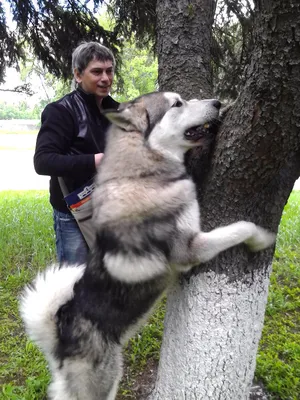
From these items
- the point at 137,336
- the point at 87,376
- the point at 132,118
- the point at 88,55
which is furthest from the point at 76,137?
the point at 137,336

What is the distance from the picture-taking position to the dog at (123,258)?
7.12 feet

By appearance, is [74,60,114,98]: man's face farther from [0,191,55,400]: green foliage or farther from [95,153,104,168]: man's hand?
[0,191,55,400]: green foliage

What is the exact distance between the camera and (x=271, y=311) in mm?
3646

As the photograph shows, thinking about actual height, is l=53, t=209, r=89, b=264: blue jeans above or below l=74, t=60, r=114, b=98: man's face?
below

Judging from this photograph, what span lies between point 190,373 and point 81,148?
65.3 inches

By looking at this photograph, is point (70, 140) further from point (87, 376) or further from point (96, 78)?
point (87, 376)

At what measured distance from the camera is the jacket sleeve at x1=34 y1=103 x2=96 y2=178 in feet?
7.80

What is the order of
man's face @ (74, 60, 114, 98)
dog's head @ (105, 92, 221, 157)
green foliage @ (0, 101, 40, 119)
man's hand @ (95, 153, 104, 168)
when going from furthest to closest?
green foliage @ (0, 101, 40, 119) → man's face @ (74, 60, 114, 98) → man's hand @ (95, 153, 104, 168) → dog's head @ (105, 92, 221, 157)

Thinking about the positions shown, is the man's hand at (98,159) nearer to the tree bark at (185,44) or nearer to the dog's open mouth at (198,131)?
the dog's open mouth at (198,131)

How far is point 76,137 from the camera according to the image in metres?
2.61

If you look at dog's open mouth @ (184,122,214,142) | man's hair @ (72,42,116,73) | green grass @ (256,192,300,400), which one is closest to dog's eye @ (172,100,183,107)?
dog's open mouth @ (184,122,214,142)

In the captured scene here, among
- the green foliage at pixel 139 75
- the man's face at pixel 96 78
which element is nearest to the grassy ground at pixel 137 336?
the man's face at pixel 96 78

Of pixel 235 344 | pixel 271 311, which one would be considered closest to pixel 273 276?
pixel 271 311

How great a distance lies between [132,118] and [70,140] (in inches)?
19.0
